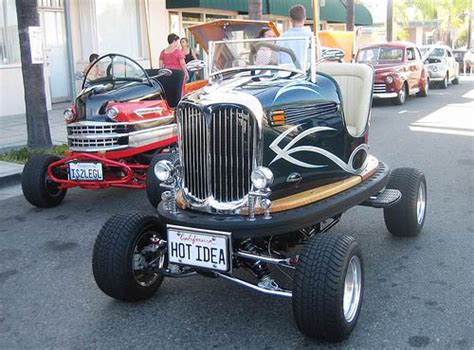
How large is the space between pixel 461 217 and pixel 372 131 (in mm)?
6072

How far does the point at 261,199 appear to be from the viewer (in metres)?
3.64

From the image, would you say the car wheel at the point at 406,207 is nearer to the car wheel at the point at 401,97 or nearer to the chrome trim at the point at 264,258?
the chrome trim at the point at 264,258

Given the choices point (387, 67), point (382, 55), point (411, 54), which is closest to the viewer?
point (387, 67)

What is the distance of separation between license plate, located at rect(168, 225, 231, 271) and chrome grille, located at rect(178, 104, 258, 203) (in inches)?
12.6

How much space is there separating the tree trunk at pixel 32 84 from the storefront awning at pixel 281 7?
8.64 meters

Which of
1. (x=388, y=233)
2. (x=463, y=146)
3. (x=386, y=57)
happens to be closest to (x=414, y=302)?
(x=388, y=233)

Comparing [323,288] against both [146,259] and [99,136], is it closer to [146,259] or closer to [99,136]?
[146,259]

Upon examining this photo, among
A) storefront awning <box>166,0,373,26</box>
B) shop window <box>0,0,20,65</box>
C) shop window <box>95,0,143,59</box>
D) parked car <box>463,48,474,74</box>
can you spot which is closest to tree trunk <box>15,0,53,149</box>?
shop window <box>0,0,20,65</box>

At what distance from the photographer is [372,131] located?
11.9 meters

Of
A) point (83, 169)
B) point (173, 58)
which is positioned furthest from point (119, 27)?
point (83, 169)

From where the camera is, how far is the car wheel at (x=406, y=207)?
5152 mm

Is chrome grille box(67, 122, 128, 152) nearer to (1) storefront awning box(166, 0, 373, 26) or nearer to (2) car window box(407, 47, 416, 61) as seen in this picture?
(1) storefront awning box(166, 0, 373, 26)

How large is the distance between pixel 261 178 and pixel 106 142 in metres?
3.41

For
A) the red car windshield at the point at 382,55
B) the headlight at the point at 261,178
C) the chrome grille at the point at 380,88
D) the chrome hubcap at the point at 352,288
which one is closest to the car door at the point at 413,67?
the red car windshield at the point at 382,55
